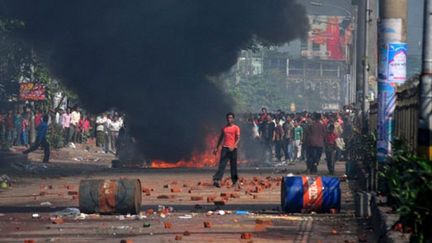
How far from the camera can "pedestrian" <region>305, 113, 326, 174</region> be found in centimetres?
2902

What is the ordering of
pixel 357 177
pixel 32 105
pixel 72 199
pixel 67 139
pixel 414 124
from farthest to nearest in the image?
pixel 32 105 < pixel 67 139 < pixel 357 177 < pixel 72 199 < pixel 414 124

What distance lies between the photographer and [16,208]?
18.2 meters

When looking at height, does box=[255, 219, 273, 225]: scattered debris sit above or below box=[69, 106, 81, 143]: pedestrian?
below

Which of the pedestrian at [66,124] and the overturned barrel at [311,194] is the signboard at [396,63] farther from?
the pedestrian at [66,124]

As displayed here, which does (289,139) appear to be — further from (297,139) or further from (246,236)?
(246,236)

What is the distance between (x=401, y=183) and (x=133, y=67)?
92.2ft

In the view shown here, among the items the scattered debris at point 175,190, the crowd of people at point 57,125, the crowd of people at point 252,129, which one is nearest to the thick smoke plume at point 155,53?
the crowd of people at point 252,129

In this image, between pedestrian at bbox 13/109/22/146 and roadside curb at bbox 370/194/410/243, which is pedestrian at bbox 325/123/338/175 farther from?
pedestrian at bbox 13/109/22/146

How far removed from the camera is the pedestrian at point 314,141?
1142 inches

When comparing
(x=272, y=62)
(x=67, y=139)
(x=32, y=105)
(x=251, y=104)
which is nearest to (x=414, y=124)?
(x=67, y=139)

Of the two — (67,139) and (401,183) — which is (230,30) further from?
(401,183)

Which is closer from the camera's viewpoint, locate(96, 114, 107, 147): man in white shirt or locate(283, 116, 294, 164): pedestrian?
locate(283, 116, 294, 164): pedestrian

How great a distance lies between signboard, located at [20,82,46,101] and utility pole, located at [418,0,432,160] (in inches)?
1121

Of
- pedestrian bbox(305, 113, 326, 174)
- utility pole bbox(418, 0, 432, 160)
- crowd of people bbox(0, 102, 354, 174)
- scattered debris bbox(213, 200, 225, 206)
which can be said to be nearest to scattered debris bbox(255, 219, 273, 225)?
scattered debris bbox(213, 200, 225, 206)
